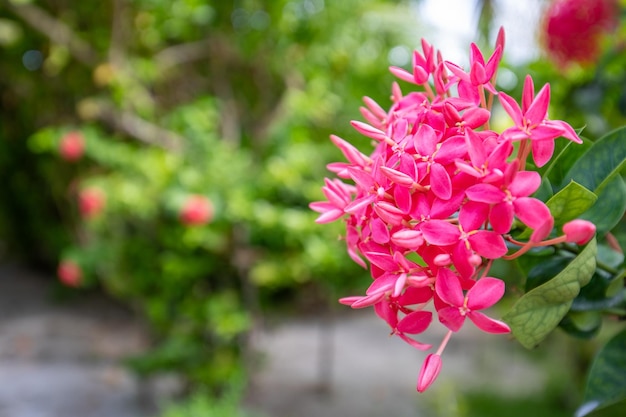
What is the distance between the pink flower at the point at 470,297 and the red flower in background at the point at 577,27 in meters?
1.08

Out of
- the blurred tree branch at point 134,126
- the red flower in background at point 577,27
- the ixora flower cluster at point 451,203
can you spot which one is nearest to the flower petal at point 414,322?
the ixora flower cluster at point 451,203

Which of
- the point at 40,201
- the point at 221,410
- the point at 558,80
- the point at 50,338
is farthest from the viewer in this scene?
the point at 40,201

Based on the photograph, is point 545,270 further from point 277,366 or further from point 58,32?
point 277,366

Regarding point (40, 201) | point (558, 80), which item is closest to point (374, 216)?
point (558, 80)

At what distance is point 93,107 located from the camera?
2.81m

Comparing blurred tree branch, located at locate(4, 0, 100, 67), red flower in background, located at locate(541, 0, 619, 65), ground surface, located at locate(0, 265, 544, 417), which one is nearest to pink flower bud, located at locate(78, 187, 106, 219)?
blurred tree branch, located at locate(4, 0, 100, 67)

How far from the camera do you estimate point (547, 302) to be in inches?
16.1

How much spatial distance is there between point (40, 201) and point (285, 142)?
11.8 feet

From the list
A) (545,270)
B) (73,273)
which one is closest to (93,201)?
(73,273)

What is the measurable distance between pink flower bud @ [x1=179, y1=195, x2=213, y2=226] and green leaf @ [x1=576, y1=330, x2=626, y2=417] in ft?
6.82

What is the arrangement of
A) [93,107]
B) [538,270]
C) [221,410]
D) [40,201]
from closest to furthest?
[538,270], [221,410], [93,107], [40,201]

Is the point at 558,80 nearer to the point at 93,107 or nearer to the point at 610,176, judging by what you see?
the point at 610,176

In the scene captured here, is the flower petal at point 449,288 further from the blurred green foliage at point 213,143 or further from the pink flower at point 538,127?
the blurred green foliage at point 213,143

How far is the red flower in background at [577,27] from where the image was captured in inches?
47.8
